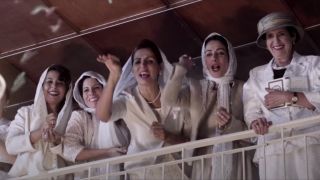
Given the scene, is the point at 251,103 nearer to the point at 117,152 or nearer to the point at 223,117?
the point at 223,117

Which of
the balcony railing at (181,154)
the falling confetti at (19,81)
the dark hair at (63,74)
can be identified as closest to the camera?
the balcony railing at (181,154)

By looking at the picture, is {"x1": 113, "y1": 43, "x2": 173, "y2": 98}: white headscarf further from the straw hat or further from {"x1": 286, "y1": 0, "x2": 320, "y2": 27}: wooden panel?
{"x1": 286, "y1": 0, "x2": 320, "y2": 27}: wooden panel

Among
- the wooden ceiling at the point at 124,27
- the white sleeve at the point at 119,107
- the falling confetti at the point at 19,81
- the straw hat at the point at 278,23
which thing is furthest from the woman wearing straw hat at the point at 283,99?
the falling confetti at the point at 19,81

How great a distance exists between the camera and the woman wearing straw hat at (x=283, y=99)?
3754 millimetres

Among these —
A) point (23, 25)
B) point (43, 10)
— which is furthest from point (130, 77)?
point (23, 25)

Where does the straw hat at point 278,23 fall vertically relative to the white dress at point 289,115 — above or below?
above

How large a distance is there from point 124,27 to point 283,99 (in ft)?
5.91

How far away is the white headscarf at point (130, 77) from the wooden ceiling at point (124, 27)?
36.7 inches

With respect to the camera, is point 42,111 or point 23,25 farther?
point 23,25

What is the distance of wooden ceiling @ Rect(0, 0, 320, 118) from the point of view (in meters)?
5.16

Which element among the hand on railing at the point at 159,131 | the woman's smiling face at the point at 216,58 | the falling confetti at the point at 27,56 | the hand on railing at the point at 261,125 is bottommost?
the hand on railing at the point at 261,125

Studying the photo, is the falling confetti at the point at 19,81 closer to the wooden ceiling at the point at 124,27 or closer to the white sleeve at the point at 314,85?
the wooden ceiling at the point at 124,27

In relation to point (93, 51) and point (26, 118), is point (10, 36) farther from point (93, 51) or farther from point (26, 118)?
point (26, 118)

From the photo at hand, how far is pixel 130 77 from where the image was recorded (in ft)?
14.3
